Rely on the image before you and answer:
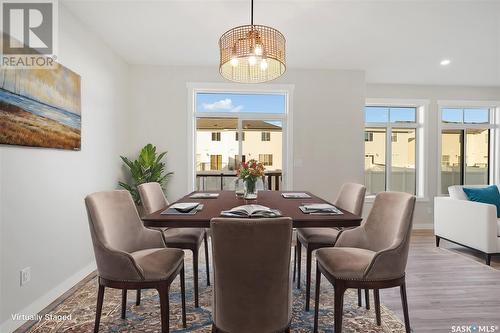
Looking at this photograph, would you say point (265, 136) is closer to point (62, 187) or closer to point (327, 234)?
point (327, 234)

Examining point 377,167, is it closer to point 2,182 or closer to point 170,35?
point 170,35

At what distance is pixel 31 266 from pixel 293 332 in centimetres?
206

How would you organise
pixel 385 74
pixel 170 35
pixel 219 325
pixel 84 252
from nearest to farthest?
pixel 219 325 < pixel 84 252 < pixel 170 35 < pixel 385 74

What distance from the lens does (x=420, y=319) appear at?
78.7 inches

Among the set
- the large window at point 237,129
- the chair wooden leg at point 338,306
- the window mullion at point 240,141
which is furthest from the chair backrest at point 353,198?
the window mullion at point 240,141

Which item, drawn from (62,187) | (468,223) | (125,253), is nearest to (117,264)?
(125,253)

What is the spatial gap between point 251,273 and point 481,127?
610 centimetres

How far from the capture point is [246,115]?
171 inches

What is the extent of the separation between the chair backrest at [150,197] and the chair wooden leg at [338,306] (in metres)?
1.48

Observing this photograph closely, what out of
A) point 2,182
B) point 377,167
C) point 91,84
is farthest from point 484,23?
point 2,182

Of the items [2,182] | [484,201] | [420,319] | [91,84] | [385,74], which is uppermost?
[385,74]

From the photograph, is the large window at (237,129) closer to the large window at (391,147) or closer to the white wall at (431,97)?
the large window at (391,147)

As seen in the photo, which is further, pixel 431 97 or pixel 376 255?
pixel 431 97

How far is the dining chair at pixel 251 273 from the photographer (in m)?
1.11
